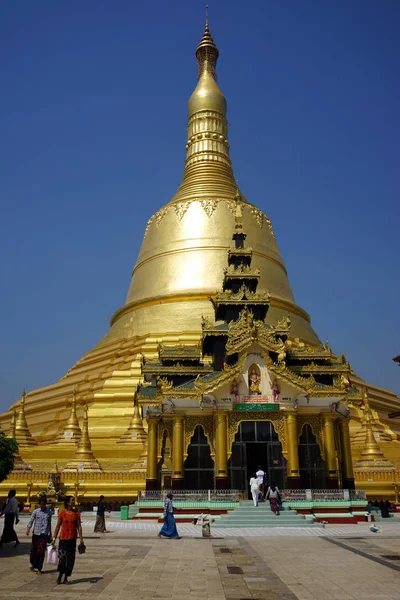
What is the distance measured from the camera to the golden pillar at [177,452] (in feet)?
53.6

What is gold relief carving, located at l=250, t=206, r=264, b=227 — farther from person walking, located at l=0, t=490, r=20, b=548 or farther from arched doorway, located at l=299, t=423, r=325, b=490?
person walking, located at l=0, t=490, r=20, b=548

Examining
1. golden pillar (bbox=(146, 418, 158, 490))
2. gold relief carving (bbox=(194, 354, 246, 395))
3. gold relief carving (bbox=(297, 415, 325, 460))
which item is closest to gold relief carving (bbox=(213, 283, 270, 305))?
gold relief carving (bbox=(194, 354, 246, 395))

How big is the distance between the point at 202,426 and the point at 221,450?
1039 millimetres

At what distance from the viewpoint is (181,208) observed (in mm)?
34750

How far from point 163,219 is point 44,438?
15163 mm

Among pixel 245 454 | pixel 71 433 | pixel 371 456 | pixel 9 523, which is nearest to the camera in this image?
pixel 9 523

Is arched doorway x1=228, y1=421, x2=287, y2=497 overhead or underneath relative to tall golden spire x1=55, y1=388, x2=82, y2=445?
underneath

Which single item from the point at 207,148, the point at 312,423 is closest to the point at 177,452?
the point at 312,423

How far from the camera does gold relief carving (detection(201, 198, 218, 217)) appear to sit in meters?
34.2

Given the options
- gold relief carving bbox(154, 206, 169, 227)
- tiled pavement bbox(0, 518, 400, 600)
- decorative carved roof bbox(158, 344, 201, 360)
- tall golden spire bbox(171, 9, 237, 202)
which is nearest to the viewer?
tiled pavement bbox(0, 518, 400, 600)

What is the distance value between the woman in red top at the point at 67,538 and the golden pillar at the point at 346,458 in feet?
39.6

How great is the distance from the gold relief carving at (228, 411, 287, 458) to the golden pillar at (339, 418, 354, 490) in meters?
2.41

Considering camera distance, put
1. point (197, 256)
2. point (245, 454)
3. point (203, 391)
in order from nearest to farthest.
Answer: point (203, 391)
point (245, 454)
point (197, 256)

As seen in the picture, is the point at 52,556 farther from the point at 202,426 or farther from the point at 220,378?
the point at 202,426
